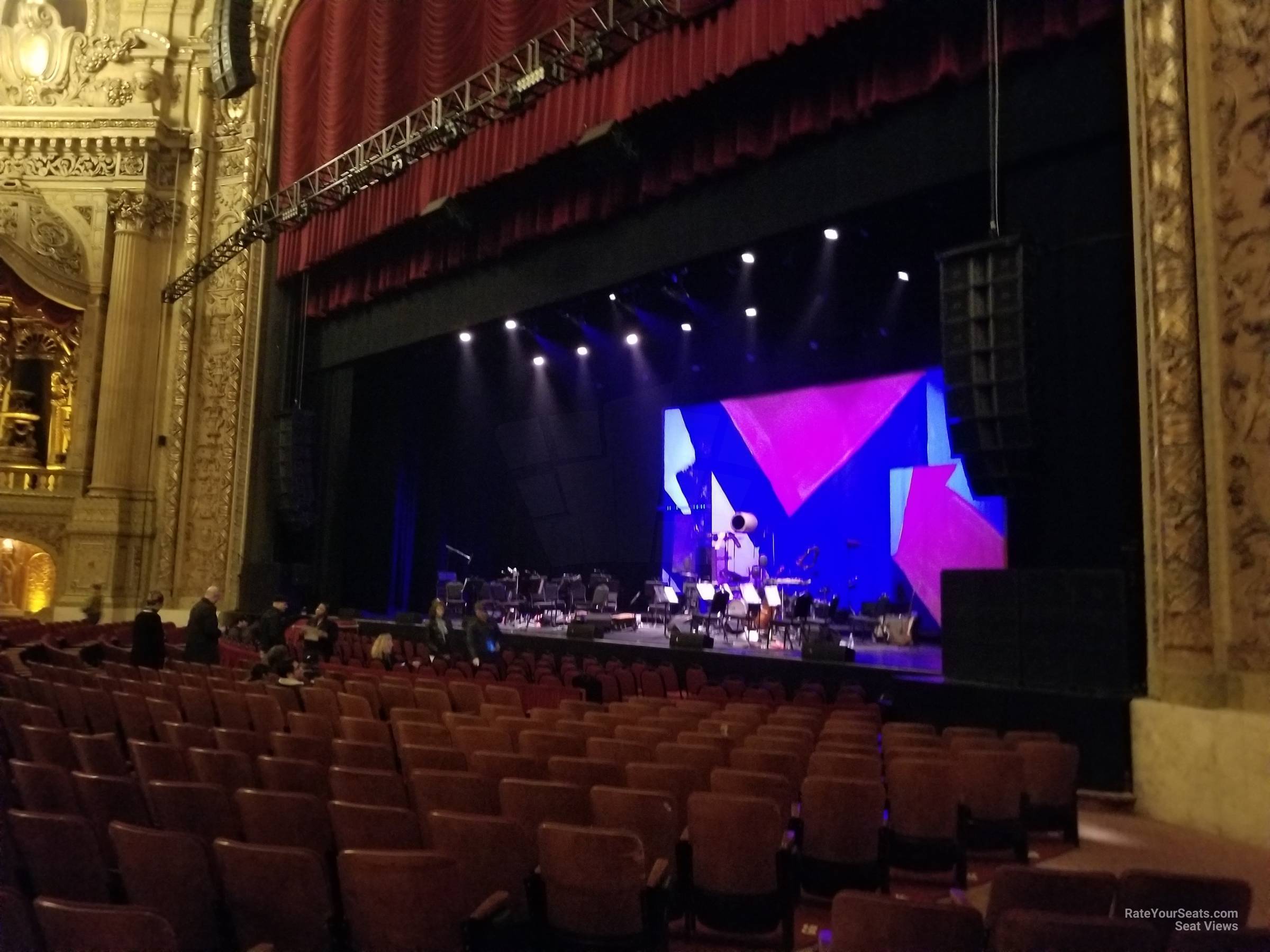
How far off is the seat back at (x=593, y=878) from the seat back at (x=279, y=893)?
73 centimetres

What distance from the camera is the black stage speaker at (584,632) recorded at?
1284 cm

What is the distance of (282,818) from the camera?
346cm

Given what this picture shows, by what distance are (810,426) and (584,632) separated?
5.73 metres

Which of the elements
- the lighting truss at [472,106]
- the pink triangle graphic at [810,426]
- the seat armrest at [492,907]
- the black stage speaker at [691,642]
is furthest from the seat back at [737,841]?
the pink triangle graphic at [810,426]

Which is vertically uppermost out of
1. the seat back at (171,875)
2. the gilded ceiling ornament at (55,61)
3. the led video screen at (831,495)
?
the gilded ceiling ornament at (55,61)

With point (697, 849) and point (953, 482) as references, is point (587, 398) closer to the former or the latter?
point (953, 482)

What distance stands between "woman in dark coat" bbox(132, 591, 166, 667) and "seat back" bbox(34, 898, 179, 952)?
693 cm

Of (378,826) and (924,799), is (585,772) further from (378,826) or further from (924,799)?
(924,799)

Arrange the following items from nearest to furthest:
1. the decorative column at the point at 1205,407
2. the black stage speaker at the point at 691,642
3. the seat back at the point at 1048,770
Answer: the seat back at the point at 1048,770 → the decorative column at the point at 1205,407 → the black stage speaker at the point at 691,642

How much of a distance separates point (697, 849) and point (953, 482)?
11348mm

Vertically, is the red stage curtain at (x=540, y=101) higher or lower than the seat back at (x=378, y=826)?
higher

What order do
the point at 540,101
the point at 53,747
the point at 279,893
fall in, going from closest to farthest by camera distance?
the point at 279,893 → the point at 53,747 → the point at 540,101

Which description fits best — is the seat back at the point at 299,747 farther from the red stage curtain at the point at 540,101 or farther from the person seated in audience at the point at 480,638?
the red stage curtain at the point at 540,101

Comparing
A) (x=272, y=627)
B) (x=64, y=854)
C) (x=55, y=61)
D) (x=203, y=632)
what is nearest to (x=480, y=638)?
(x=272, y=627)
